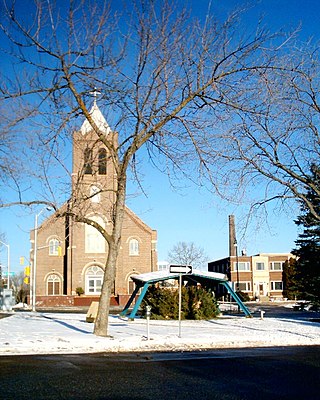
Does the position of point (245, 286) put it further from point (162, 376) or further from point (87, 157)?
point (162, 376)

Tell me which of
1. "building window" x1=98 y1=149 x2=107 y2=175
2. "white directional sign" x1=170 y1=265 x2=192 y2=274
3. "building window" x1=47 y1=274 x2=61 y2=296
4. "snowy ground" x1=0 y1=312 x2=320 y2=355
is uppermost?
"building window" x1=98 y1=149 x2=107 y2=175

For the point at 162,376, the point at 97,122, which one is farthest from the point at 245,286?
the point at 162,376

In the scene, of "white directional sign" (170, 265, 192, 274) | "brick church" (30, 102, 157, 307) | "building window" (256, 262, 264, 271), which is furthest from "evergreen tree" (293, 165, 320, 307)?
"building window" (256, 262, 264, 271)

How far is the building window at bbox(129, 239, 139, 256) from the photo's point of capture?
192 feet

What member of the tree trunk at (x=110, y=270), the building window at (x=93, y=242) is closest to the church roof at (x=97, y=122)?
the tree trunk at (x=110, y=270)

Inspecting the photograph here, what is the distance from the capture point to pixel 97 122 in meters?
18.2

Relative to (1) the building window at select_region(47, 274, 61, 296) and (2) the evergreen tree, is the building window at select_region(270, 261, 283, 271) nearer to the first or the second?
(1) the building window at select_region(47, 274, 61, 296)

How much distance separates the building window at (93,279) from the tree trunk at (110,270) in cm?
3960

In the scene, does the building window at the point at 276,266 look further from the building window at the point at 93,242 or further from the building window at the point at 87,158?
the building window at the point at 87,158

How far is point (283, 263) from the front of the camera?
7994 cm

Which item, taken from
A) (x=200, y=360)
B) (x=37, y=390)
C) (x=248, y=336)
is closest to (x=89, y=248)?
(x=248, y=336)

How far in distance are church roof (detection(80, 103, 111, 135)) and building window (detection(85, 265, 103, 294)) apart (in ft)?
130

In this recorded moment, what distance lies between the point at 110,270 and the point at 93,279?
1572 inches

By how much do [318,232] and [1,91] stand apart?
20.0m
